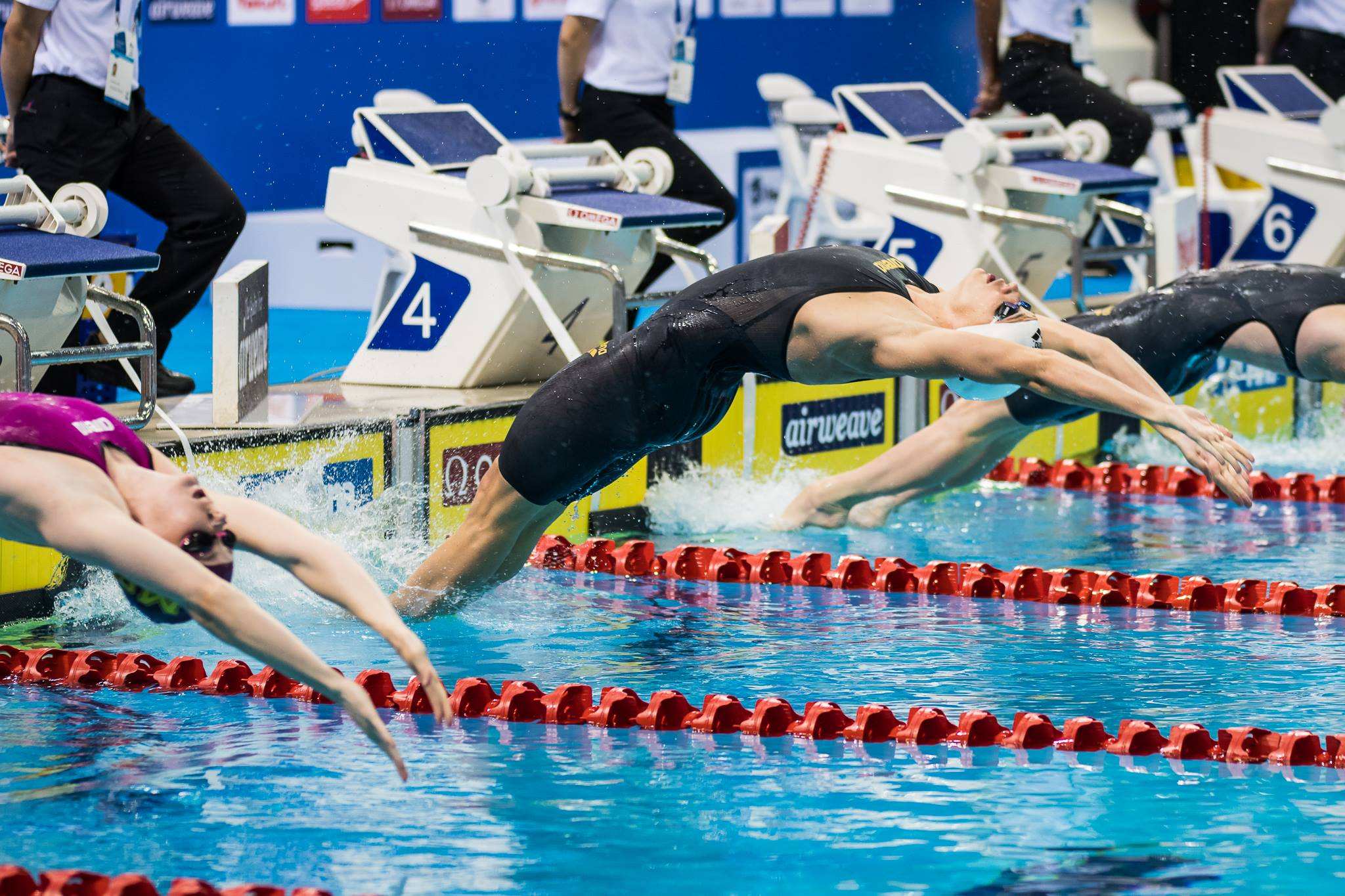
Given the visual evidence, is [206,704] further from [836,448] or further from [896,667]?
[836,448]

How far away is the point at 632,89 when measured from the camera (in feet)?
23.8

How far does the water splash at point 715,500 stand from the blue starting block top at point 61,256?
2163 mm

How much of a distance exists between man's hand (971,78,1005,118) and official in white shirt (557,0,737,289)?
1.64 metres

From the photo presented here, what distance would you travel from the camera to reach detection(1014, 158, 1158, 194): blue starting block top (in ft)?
25.2

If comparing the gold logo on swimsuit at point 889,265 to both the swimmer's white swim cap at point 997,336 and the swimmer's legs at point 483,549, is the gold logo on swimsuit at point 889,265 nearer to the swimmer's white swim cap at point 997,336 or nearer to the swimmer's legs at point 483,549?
the swimmer's white swim cap at point 997,336

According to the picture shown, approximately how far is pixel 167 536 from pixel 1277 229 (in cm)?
682

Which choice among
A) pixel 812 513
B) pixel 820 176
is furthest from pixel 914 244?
pixel 812 513

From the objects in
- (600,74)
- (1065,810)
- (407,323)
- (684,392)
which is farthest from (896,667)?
Result: (600,74)

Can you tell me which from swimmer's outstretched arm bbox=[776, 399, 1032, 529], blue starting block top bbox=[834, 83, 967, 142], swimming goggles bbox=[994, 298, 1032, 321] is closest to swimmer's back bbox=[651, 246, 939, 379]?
swimming goggles bbox=[994, 298, 1032, 321]

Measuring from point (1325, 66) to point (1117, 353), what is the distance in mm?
5815

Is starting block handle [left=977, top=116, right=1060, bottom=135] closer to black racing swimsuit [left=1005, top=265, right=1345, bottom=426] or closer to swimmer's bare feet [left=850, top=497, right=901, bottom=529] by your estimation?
swimmer's bare feet [left=850, top=497, right=901, bottom=529]

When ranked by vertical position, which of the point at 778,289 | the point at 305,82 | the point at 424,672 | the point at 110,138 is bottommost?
the point at 424,672

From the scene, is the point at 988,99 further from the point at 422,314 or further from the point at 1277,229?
the point at 422,314

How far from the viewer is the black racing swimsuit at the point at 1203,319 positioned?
5.70m
